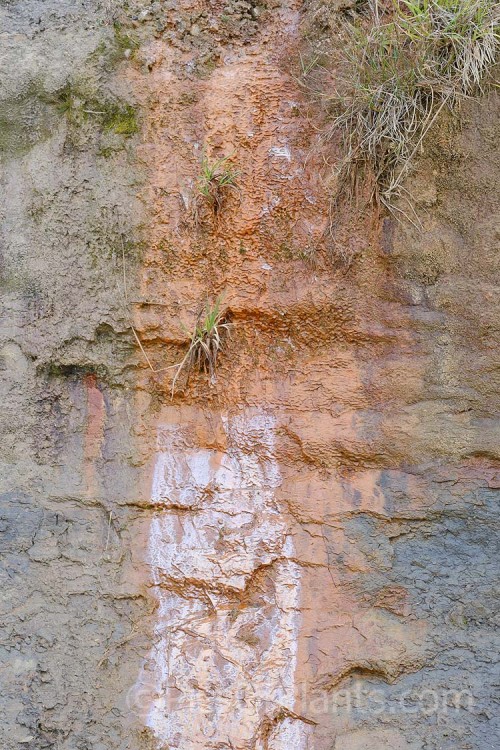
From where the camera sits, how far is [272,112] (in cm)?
280

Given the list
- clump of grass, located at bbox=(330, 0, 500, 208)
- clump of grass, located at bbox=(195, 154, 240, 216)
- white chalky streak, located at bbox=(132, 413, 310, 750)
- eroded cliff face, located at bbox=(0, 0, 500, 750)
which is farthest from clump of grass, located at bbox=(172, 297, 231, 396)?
clump of grass, located at bbox=(330, 0, 500, 208)

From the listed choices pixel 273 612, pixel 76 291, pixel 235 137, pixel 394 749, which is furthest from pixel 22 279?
pixel 394 749

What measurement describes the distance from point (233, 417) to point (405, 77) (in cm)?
122

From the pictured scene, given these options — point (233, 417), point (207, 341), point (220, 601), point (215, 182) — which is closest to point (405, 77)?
point (215, 182)

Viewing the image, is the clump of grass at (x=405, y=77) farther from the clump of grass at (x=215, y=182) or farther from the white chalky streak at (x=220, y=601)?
the white chalky streak at (x=220, y=601)

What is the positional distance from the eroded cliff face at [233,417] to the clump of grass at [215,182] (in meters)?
0.03

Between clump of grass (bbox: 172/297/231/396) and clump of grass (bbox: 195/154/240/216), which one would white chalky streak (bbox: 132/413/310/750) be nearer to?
clump of grass (bbox: 172/297/231/396)

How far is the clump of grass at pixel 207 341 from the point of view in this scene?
2736 mm

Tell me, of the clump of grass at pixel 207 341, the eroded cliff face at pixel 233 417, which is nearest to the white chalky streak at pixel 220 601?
the eroded cliff face at pixel 233 417

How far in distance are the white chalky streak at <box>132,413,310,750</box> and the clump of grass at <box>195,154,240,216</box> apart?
719 millimetres

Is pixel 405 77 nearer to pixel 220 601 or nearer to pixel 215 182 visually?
pixel 215 182

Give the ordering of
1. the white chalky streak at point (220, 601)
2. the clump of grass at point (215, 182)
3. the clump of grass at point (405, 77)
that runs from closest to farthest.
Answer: the white chalky streak at point (220, 601) → the clump of grass at point (405, 77) → the clump of grass at point (215, 182)

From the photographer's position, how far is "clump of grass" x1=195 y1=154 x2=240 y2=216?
274 cm

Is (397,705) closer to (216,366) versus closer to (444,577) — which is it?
(444,577)
